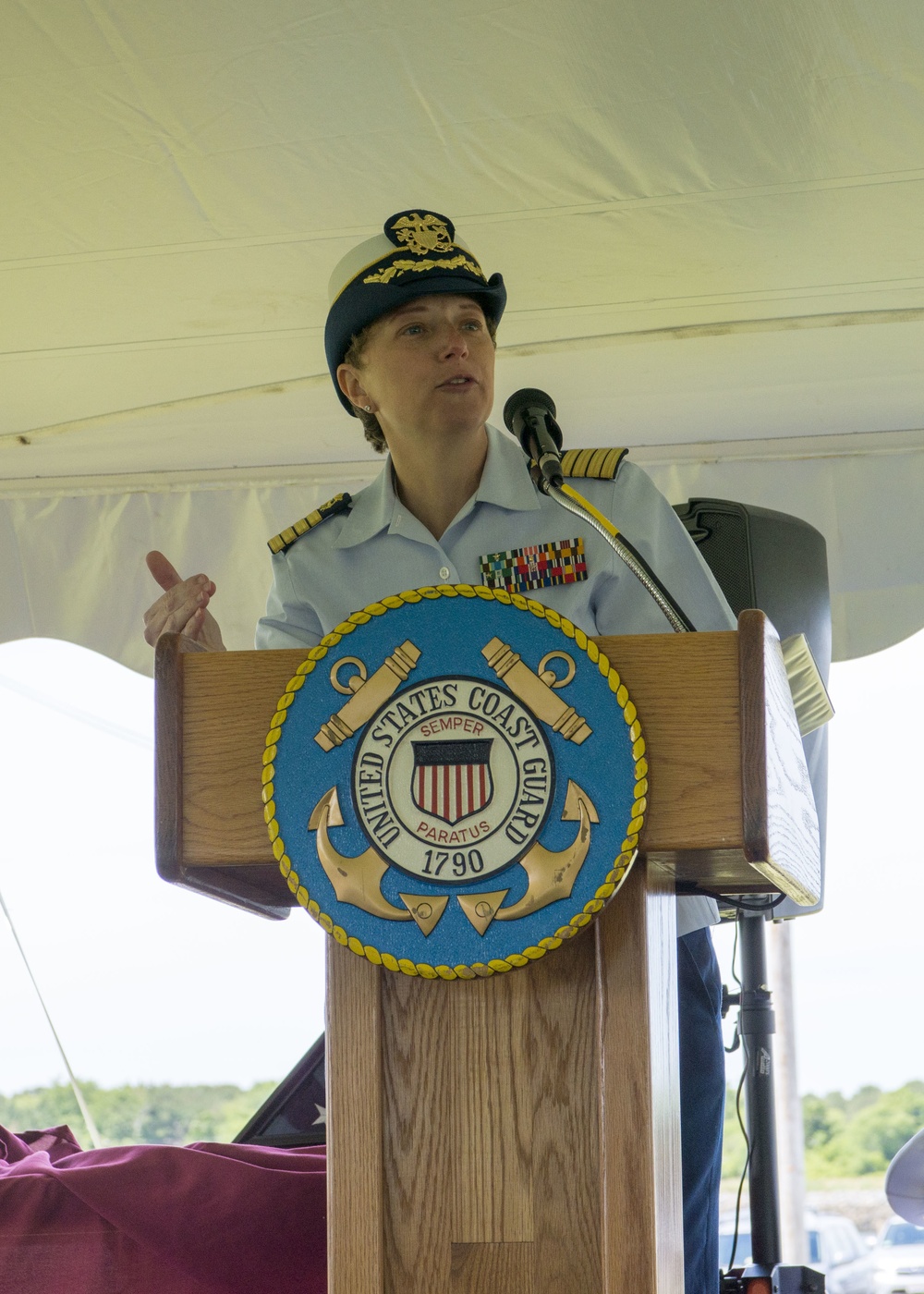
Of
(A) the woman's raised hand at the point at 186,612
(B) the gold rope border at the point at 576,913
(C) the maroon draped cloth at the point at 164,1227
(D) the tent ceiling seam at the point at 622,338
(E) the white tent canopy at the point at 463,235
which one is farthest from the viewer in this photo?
(D) the tent ceiling seam at the point at 622,338

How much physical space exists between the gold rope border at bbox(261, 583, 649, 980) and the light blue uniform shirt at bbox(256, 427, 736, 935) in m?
0.47

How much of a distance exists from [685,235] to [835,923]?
7664 millimetres

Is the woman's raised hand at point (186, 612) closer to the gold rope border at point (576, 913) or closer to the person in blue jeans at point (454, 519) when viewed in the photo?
the person in blue jeans at point (454, 519)

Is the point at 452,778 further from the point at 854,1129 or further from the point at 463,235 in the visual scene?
the point at 854,1129

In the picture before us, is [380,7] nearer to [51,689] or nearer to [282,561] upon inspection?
[282,561]

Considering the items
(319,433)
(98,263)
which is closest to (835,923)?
(319,433)

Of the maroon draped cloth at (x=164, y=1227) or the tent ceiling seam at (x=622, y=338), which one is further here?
the tent ceiling seam at (x=622, y=338)

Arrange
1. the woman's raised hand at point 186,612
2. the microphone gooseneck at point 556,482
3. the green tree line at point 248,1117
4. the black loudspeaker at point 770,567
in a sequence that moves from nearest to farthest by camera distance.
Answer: the microphone gooseneck at point 556,482 → the woman's raised hand at point 186,612 → the black loudspeaker at point 770,567 → the green tree line at point 248,1117

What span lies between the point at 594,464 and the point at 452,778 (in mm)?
684

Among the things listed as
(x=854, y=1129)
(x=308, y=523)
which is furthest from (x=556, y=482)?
(x=854, y=1129)

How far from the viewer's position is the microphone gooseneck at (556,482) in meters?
1.07

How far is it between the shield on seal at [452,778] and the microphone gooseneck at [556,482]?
0.75ft

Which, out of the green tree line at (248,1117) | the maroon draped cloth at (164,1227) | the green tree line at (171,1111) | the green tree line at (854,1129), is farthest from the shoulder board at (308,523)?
the green tree line at (171,1111)

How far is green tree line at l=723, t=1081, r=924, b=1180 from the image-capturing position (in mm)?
10305
